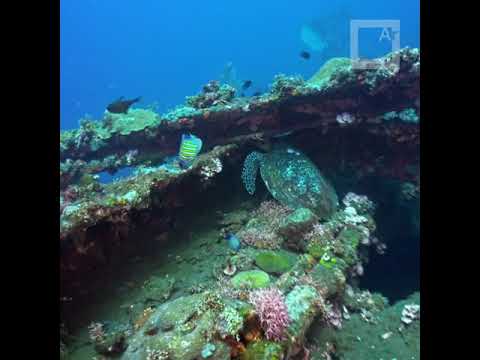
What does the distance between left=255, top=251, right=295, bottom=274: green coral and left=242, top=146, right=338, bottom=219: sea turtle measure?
144 centimetres

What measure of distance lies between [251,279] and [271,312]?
130 centimetres

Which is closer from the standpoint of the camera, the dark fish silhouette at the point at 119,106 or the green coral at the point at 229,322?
the green coral at the point at 229,322

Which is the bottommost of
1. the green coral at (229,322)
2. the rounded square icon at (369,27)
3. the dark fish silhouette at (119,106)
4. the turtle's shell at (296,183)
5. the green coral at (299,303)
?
the green coral at (299,303)

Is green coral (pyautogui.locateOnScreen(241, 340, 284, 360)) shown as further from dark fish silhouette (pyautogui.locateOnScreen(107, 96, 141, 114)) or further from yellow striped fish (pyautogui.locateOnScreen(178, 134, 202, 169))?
dark fish silhouette (pyautogui.locateOnScreen(107, 96, 141, 114))

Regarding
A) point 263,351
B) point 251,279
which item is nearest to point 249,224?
point 251,279

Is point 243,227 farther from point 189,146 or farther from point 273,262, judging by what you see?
point 189,146

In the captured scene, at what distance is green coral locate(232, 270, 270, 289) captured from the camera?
4719 mm

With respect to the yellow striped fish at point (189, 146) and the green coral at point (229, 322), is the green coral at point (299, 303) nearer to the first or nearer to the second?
the green coral at point (229, 322)

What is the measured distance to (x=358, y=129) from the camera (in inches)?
305

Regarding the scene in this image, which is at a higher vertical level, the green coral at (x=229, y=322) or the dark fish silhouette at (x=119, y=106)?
the dark fish silhouette at (x=119, y=106)

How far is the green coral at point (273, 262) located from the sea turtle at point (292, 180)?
1.44 meters

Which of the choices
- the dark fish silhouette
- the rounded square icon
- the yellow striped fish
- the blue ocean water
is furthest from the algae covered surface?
the blue ocean water

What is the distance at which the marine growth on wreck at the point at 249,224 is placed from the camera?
387 cm

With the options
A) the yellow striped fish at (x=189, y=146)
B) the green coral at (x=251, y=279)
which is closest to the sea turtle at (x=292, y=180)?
the yellow striped fish at (x=189, y=146)
